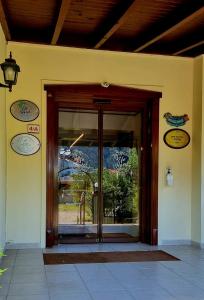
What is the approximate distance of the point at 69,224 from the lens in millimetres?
6293

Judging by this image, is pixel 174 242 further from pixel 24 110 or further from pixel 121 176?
pixel 24 110

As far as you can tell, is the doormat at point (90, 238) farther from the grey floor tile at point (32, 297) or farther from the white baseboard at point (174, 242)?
the grey floor tile at point (32, 297)

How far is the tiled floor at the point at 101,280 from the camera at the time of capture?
12.4 feet

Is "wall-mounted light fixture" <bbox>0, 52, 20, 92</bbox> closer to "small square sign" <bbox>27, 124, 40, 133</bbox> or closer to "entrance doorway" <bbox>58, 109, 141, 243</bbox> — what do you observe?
"small square sign" <bbox>27, 124, 40, 133</bbox>

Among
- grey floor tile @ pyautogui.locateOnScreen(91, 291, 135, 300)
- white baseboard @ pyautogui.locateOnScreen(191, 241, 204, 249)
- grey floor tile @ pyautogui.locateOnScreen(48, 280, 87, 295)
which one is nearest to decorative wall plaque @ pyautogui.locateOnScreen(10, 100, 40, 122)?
grey floor tile @ pyautogui.locateOnScreen(48, 280, 87, 295)

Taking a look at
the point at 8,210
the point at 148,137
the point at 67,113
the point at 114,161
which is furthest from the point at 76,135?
the point at 8,210

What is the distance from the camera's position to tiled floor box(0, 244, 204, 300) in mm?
3775

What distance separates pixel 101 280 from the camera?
168 inches

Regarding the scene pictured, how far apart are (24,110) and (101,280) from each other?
288cm

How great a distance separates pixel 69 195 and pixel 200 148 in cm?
227

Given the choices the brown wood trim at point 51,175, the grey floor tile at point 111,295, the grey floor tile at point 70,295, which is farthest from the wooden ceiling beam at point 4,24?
the grey floor tile at point 111,295

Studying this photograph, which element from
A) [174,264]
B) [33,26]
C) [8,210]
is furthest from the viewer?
[8,210]

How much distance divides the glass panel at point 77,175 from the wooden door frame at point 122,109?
0.15 meters

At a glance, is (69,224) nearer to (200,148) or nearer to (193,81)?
(200,148)
